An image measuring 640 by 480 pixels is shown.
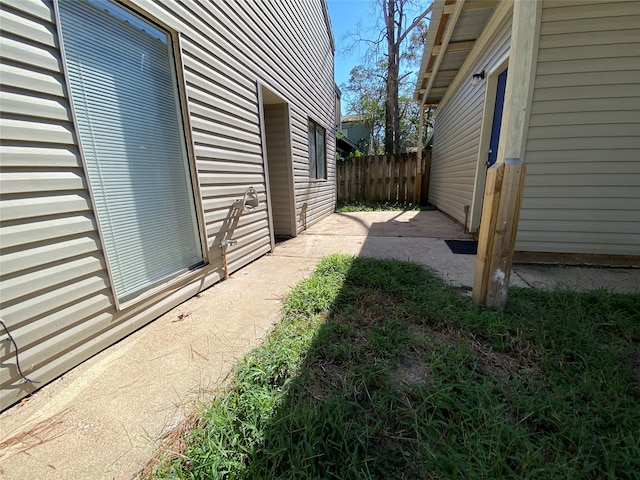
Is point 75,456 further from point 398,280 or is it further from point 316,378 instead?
point 398,280

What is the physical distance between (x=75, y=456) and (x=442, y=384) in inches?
60.0

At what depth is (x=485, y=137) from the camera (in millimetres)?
3580

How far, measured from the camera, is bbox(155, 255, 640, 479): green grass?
2.96 feet

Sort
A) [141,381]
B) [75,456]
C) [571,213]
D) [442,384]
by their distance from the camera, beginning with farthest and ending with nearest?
1. [571,213]
2. [141,381]
3. [442,384]
4. [75,456]

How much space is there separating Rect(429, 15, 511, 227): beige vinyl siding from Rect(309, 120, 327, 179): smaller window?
282cm

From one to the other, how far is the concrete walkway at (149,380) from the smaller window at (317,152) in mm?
3209


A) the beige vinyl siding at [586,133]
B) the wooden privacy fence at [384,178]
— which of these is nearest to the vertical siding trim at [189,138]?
the beige vinyl siding at [586,133]

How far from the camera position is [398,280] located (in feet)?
7.66

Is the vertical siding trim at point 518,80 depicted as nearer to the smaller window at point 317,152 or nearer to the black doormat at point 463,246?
the black doormat at point 463,246

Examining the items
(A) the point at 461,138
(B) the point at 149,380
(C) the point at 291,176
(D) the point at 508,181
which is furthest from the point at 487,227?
(A) the point at 461,138

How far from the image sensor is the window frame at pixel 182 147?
1386 millimetres

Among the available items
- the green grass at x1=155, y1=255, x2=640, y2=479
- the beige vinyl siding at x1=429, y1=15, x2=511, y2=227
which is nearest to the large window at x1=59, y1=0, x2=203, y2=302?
the green grass at x1=155, y1=255, x2=640, y2=479

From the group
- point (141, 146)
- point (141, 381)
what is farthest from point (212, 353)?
point (141, 146)

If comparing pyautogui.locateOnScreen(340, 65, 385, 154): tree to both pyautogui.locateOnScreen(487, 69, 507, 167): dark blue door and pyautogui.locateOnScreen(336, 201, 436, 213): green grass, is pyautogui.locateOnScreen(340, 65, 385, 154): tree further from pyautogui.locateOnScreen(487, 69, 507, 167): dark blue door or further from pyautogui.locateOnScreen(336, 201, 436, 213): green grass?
pyautogui.locateOnScreen(487, 69, 507, 167): dark blue door
